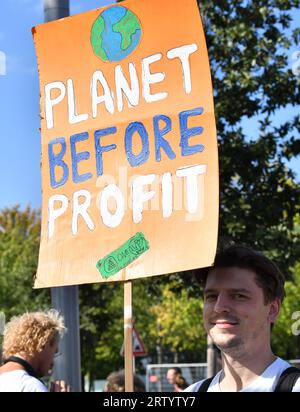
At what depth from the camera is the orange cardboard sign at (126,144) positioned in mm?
3271

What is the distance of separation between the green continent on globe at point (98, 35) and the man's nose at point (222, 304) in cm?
133

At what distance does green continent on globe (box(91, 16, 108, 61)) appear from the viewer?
3740mm

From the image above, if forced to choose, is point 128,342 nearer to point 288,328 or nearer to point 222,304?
point 222,304

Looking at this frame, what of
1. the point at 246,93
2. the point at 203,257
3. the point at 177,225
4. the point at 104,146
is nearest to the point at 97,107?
the point at 104,146

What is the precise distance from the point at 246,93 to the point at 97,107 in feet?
26.3

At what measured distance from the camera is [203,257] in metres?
3.07

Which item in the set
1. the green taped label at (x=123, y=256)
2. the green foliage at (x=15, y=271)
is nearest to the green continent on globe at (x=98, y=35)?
the green taped label at (x=123, y=256)

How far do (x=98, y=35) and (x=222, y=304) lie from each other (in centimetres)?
144

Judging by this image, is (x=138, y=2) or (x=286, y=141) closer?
(x=138, y=2)

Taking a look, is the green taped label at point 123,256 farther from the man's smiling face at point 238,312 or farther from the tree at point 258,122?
the tree at point 258,122

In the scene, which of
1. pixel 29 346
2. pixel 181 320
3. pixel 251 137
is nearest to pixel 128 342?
pixel 29 346

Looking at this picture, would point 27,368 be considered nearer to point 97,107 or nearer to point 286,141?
point 97,107

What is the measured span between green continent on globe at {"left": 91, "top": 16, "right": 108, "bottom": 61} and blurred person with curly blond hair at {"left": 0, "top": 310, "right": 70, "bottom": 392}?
146 cm

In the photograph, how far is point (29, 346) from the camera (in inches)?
173
